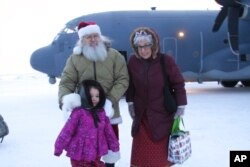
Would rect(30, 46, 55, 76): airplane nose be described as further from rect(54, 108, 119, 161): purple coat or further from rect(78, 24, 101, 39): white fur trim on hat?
rect(54, 108, 119, 161): purple coat

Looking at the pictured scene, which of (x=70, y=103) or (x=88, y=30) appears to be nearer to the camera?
(x=70, y=103)

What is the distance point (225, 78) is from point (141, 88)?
10.9m

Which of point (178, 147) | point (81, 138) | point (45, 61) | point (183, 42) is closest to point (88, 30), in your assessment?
point (81, 138)

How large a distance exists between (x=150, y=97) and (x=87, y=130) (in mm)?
743

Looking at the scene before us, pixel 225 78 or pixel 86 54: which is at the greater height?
pixel 86 54

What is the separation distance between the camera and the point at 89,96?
383cm

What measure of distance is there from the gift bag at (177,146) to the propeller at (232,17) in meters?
9.85

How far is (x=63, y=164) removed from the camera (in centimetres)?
518

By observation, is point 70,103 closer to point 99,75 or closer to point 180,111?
point 99,75

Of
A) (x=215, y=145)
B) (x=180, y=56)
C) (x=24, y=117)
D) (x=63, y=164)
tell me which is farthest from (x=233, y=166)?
(x=180, y=56)

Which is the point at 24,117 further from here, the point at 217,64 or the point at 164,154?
the point at 217,64

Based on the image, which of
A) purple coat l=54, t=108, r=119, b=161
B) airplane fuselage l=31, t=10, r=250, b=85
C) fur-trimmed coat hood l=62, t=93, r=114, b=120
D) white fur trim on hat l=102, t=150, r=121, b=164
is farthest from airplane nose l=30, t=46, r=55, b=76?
purple coat l=54, t=108, r=119, b=161

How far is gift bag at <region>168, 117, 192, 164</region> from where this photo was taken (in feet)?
12.8

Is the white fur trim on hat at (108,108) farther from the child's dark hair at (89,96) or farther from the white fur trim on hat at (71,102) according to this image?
the white fur trim on hat at (71,102)
